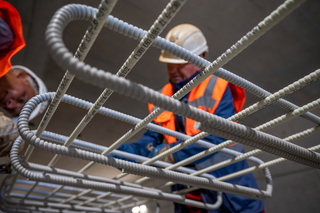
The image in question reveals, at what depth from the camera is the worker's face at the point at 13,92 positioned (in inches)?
34.0

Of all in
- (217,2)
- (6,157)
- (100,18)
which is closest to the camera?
(100,18)

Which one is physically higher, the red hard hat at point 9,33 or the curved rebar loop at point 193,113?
the curved rebar loop at point 193,113

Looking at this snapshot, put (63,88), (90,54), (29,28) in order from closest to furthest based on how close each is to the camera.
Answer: (63,88), (29,28), (90,54)

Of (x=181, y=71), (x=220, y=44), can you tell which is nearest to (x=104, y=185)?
(x=181, y=71)

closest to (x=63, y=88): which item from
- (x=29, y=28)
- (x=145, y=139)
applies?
(x=145, y=139)

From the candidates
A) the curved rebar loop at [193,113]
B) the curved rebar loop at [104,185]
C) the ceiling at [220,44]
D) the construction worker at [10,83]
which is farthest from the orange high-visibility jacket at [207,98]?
Result: the ceiling at [220,44]

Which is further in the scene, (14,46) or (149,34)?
(14,46)

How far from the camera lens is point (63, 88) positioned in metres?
0.39

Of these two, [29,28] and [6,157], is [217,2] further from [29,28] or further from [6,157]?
[6,157]

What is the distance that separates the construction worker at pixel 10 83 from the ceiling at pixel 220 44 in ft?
3.07

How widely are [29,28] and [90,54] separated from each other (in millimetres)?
484

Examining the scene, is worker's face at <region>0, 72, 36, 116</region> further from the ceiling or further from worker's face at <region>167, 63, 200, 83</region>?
the ceiling

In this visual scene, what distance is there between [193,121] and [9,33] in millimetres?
727

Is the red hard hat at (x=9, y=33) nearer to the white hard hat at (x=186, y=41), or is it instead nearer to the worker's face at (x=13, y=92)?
the worker's face at (x=13, y=92)
